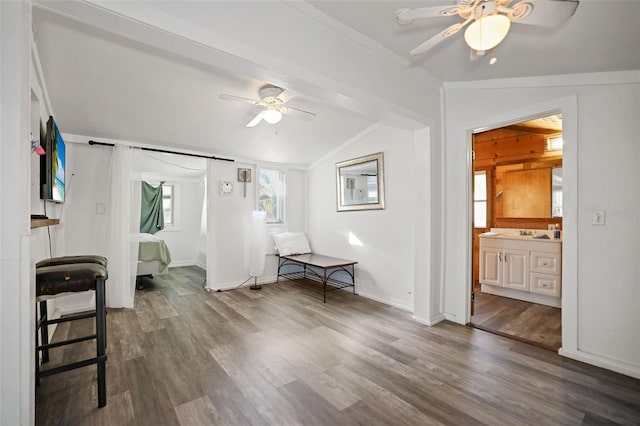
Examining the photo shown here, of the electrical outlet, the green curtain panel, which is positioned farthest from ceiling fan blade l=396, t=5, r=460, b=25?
the green curtain panel

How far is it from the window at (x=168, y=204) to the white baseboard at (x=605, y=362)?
685 centimetres

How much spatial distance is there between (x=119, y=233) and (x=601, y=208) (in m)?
4.94

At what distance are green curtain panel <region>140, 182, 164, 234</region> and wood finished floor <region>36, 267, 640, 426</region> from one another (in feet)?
10.7

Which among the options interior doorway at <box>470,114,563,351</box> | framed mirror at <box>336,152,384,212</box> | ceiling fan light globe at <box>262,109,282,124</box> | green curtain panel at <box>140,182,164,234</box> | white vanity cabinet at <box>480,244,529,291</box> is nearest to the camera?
ceiling fan light globe at <box>262,109,282,124</box>

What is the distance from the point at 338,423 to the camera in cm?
158

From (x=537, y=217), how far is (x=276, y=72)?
13.7ft

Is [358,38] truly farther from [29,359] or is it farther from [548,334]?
[548,334]

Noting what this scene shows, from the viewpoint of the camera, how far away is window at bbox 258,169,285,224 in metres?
4.91

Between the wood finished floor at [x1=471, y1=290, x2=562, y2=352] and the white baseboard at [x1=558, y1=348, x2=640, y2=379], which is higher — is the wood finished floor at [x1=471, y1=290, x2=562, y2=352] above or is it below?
below

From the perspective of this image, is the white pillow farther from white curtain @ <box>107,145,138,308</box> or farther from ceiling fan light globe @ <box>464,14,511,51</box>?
ceiling fan light globe @ <box>464,14,511,51</box>

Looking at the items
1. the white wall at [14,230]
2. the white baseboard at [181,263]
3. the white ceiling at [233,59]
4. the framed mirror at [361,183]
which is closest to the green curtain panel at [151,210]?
the white baseboard at [181,263]

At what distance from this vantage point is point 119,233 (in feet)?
11.6

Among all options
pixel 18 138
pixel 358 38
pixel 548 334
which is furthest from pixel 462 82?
pixel 18 138

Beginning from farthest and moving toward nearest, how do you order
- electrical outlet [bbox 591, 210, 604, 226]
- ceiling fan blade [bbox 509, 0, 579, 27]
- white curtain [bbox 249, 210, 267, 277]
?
white curtain [bbox 249, 210, 267, 277], electrical outlet [bbox 591, 210, 604, 226], ceiling fan blade [bbox 509, 0, 579, 27]
